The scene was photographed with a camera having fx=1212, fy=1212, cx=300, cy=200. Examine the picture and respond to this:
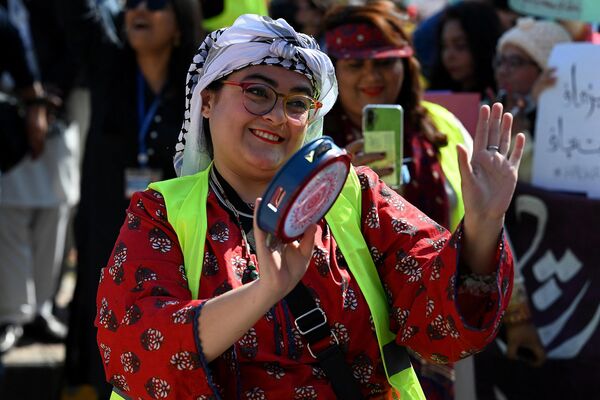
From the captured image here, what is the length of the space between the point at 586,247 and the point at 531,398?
0.64 meters

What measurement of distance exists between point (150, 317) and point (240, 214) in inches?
15.6

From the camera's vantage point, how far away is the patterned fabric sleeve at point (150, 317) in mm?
2443

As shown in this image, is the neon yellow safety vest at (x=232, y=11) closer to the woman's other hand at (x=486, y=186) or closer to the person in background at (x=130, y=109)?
the person in background at (x=130, y=109)

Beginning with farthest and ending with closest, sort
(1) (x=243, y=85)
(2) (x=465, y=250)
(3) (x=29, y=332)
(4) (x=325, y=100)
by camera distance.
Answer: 1. (3) (x=29, y=332)
2. (4) (x=325, y=100)
3. (1) (x=243, y=85)
4. (2) (x=465, y=250)

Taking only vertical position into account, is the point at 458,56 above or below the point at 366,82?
below

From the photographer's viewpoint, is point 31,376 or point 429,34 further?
point 429,34

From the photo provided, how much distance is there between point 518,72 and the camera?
5.41 metres

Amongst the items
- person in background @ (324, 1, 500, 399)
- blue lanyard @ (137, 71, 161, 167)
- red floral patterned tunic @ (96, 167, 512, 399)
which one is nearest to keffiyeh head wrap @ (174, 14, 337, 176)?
red floral patterned tunic @ (96, 167, 512, 399)

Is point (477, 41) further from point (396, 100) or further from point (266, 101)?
point (266, 101)

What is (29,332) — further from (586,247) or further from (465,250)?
(465,250)


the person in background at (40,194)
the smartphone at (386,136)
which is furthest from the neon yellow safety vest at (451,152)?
the person in background at (40,194)

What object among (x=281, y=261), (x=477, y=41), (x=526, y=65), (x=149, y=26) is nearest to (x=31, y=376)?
(x=149, y=26)

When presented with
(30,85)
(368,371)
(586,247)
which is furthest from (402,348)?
(30,85)

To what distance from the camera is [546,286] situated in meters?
4.78
